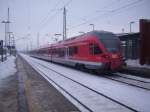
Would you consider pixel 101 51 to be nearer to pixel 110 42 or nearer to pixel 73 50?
pixel 110 42

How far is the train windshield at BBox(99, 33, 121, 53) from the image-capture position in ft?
57.2

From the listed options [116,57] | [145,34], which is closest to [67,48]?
[116,57]

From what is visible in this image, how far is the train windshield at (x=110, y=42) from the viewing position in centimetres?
1744

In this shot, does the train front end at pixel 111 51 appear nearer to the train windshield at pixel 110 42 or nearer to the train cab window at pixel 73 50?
the train windshield at pixel 110 42

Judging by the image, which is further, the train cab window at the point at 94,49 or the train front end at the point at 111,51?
the train cab window at the point at 94,49

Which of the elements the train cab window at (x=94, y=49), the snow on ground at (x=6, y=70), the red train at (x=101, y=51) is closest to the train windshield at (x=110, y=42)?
the red train at (x=101, y=51)

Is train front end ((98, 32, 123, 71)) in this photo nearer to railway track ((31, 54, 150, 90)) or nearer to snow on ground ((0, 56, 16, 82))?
railway track ((31, 54, 150, 90))

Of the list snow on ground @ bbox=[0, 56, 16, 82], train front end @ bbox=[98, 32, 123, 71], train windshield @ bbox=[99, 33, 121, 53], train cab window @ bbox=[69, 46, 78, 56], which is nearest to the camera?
train front end @ bbox=[98, 32, 123, 71]

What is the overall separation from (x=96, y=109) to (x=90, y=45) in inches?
421

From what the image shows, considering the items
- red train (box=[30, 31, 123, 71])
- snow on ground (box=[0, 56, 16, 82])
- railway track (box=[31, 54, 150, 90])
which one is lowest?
snow on ground (box=[0, 56, 16, 82])

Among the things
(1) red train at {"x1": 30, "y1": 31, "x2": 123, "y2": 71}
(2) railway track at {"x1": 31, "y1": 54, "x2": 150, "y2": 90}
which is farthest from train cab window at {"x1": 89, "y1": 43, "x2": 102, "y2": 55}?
(2) railway track at {"x1": 31, "y1": 54, "x2": 150, "y2": 90}

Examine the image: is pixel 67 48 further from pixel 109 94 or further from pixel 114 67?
pixel 109 94

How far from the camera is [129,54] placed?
111ft

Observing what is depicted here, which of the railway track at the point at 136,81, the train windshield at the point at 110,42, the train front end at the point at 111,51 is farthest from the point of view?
the train windshield at the point at 110,42
